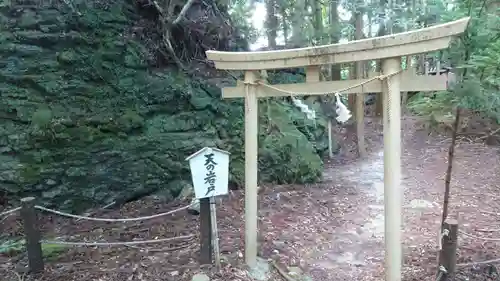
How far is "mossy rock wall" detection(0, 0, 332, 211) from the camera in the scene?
17.6 ft

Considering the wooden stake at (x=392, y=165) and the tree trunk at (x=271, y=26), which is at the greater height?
the tree trunk at (x=271, y=26)

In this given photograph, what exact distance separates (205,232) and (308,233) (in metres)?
1.93

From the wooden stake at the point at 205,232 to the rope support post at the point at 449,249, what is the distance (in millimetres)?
2227

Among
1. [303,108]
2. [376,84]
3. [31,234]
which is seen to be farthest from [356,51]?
[303,108]

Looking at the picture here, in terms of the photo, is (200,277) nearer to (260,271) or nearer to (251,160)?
(260,271)

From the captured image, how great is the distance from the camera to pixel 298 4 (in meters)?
9.16

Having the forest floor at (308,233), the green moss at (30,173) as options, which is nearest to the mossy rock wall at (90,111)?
the green moss at (30,173)

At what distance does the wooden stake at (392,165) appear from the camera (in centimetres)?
332

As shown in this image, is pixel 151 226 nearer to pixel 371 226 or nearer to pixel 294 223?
pixel 294 223

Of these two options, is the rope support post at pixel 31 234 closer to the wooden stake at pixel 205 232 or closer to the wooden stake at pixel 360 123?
the wooden stake at pixel 205 232

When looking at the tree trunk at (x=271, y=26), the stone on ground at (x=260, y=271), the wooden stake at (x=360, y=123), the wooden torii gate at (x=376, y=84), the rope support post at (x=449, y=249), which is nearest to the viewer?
the wooden torii gate at (x=376, y=84)

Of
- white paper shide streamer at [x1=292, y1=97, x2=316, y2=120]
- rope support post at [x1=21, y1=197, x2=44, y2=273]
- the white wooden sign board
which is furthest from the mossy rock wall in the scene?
white paper shide streamer at [x1=292, y1=97, x2=316, y2=120]

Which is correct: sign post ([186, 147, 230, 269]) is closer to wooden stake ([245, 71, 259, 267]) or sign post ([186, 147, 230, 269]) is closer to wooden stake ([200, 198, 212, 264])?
wooden stake ([200, 198, 212, 264])

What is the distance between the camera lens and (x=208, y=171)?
146 inches
